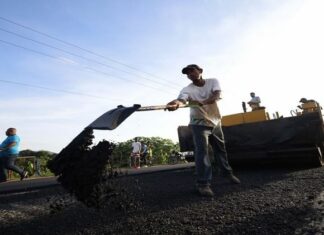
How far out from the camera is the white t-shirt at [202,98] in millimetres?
4772

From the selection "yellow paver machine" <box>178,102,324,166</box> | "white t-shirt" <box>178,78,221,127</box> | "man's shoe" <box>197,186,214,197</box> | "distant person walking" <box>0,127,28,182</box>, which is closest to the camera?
"man's shoe" <box>197,186,214,197</box>

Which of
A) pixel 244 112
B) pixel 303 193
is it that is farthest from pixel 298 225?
pixel 244 112

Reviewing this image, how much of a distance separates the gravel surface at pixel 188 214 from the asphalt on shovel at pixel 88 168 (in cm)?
19

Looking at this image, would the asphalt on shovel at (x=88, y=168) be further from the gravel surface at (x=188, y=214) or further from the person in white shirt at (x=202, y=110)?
the person in white shirt at (x=202, y=110)

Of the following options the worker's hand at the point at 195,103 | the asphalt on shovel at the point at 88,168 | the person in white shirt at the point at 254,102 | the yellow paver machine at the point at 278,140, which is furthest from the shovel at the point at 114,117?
the person in white shirt at the point at 254,102

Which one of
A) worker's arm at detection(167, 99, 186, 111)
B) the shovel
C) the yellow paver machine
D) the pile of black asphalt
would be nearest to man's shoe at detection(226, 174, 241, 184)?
worker's arm at detection(167, 99, 186, 111)

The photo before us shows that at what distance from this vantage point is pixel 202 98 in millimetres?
4832

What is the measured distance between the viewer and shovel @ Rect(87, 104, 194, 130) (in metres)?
3.49

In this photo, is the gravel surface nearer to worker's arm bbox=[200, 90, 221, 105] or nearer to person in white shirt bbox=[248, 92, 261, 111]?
worker's arm bbox=[200, 90, 221, 105]

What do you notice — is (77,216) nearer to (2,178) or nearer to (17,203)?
(17,203)

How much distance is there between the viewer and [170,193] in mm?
4461

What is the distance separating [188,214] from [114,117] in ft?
4.04

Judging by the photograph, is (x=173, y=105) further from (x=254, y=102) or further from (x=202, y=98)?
(x=254, y=102)

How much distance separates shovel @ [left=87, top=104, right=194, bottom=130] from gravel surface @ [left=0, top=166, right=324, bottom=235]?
603mm
